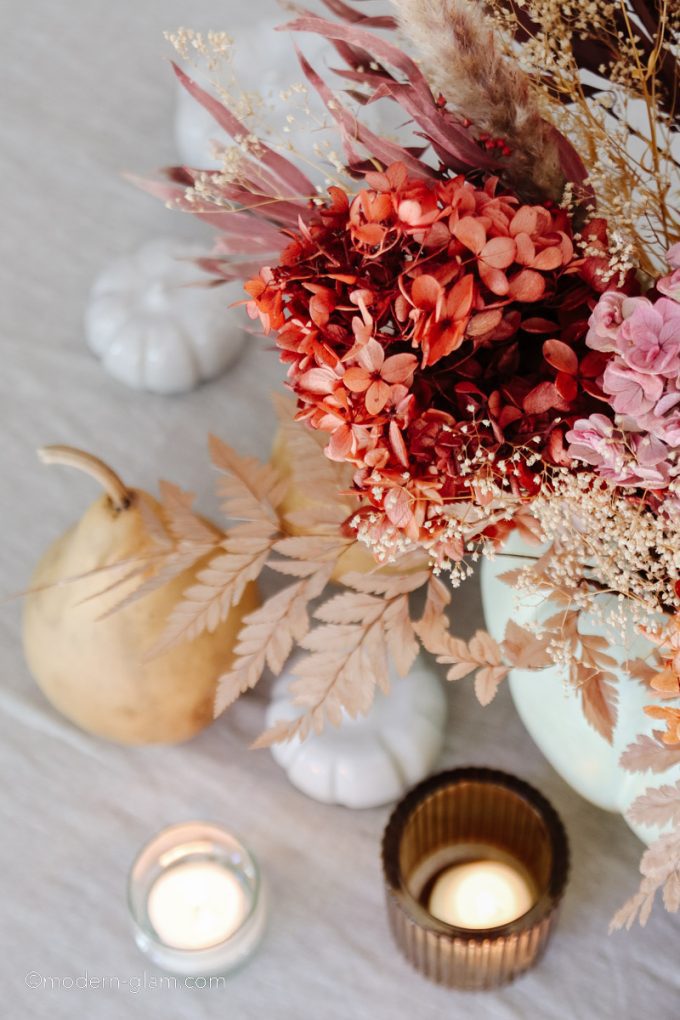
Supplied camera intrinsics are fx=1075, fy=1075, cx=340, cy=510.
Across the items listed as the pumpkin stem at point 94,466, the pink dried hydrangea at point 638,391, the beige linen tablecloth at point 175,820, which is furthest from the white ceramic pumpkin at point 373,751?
the pink dried hydrangea at point 638,391

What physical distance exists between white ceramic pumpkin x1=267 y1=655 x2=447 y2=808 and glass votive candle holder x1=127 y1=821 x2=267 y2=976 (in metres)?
0.04

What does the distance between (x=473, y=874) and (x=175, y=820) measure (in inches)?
5.4

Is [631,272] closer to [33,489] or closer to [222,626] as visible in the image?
[222,626]

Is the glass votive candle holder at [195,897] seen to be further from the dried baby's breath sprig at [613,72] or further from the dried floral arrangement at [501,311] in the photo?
the dried baby's breath sprig at [613,72]

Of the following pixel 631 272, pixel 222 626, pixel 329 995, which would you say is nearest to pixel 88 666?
pixel 222 626

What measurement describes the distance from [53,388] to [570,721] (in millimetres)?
354

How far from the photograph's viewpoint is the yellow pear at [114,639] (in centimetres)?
45

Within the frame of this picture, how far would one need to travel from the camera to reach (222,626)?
1.53 ft

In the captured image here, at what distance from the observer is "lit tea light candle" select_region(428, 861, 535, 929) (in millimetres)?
455

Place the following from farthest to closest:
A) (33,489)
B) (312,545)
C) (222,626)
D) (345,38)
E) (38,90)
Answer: (38,90)
(33,489)
(222,626)
(312,545)
(345,38)

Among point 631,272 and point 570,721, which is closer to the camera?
point 631,272

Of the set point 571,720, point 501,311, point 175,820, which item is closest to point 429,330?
point 501,311

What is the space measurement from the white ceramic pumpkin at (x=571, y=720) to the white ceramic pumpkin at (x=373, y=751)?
61 millimetres

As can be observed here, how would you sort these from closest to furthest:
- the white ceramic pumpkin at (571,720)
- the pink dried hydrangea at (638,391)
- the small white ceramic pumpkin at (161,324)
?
1. the pink dried hydrangea at (638,391)
2. the white ceramic pumpkin at (571,720)
3. the small white ceramic pumpkin at (161,324)
